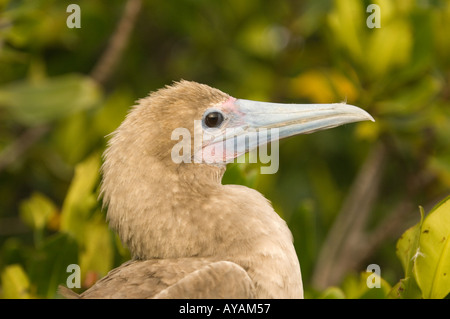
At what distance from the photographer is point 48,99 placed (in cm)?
396

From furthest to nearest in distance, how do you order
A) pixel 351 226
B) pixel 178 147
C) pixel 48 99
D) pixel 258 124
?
1. pixel 351 226
2. pixel 48 99
3. pixel 258 124
4. pixel 178 147

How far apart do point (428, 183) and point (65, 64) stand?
2.47 meters

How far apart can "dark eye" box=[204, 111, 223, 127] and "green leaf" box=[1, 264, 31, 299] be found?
0.93m

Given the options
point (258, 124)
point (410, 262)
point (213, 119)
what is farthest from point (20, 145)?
point (410, 262)

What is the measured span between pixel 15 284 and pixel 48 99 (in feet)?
4.50

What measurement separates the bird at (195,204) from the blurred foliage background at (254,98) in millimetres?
246

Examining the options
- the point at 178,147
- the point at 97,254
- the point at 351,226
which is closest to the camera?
the point at 178,147

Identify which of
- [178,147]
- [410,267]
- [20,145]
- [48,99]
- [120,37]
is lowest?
[410,267]

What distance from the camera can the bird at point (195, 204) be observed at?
7.77 ft

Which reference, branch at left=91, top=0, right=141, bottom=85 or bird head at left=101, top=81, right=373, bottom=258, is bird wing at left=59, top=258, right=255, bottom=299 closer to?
bird head at left=101, top=81, right=373, bottom=258

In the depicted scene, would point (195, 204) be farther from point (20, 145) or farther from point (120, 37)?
point (20, 145)

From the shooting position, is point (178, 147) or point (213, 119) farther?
point (213, 119)
